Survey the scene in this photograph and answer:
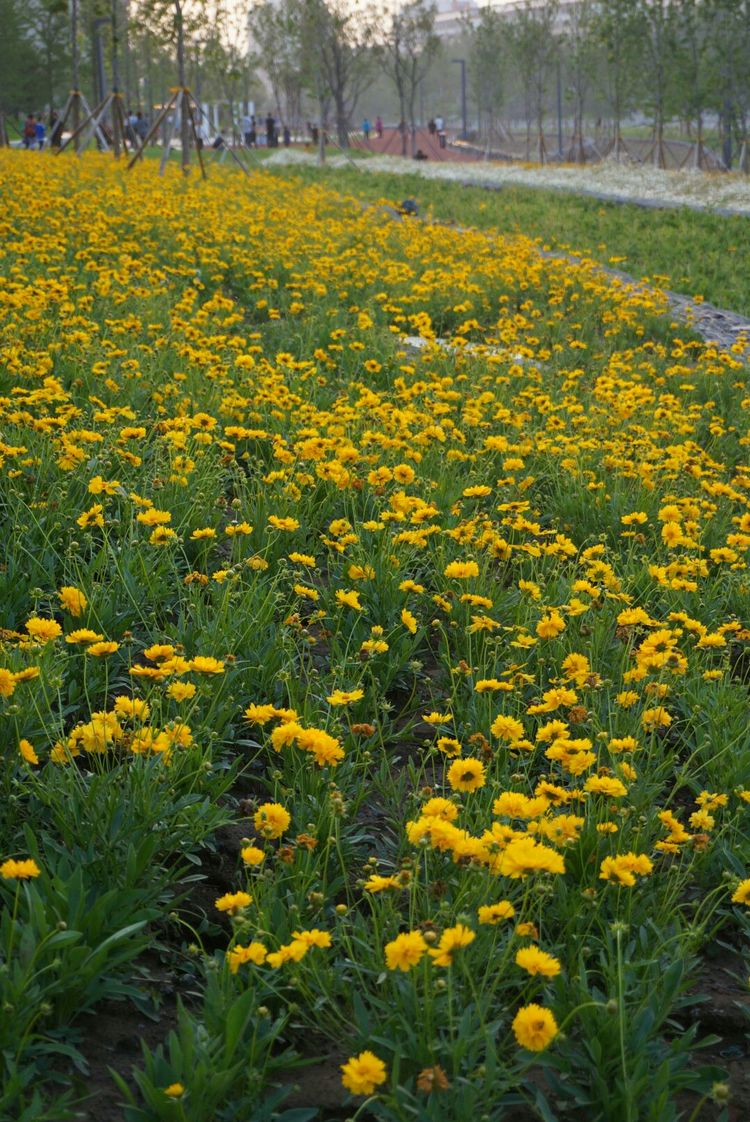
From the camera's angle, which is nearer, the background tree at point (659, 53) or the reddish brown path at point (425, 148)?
the background tree at point (659, 53)

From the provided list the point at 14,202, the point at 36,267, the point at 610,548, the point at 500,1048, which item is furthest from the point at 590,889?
the point at 14,202

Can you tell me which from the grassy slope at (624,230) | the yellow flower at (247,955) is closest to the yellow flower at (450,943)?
the yellow flower at (247,955)

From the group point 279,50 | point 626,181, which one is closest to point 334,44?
point 279,50

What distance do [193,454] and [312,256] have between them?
6.41m

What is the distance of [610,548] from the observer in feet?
15.4

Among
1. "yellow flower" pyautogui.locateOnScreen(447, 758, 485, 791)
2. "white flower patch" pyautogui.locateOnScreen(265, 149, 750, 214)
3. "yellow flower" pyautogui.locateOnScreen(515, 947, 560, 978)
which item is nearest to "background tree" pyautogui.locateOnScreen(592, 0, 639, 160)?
"white flower patch" pyautogui.locateOnScreen(265, 149, 750, 214)

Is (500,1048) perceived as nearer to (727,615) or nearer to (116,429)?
(727,615)

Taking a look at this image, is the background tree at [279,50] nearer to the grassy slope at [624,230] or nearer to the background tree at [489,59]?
the background tree at [489,59]

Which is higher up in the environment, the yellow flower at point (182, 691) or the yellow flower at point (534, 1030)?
the yellow flower at point (182, 691)

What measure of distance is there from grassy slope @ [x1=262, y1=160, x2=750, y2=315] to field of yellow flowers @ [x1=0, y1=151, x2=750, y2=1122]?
6670mm

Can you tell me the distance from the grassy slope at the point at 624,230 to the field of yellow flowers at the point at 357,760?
6670 millimetres

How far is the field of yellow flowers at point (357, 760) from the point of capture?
6.70 ft

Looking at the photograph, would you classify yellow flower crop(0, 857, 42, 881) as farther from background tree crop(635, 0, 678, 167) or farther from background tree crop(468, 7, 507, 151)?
background tree crop(468, 7, 507, 151)

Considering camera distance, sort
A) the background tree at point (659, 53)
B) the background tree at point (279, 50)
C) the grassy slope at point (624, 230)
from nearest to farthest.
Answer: the grassy slope at point (624, 230) < the background tree at point (659, 53) < the background tree at point (279, 50)
